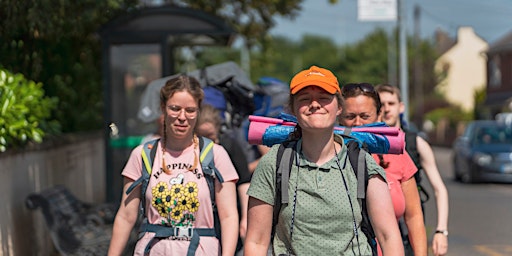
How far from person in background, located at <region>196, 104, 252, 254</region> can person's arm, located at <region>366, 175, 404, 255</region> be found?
2131mm

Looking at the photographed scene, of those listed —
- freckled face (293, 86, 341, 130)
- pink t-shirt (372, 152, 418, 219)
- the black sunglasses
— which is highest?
the black sunglasses

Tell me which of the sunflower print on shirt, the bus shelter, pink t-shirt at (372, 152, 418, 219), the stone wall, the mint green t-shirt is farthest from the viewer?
the bus shelter

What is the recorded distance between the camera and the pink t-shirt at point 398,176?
16.0 feet

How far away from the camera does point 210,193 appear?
184 inches

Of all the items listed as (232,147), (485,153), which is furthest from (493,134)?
(232,147)

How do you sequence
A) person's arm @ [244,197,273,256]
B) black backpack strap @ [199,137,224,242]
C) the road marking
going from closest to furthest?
person's arm @ [244,197,273,256] < black backpack strap @ [199,137,224,242] < the road marking

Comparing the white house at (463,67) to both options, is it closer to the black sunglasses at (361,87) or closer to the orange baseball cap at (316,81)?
the black sunglasses at (361,87)

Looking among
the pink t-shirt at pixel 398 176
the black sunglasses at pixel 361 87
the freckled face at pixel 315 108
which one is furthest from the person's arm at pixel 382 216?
the black sunglasses at pixel 361 87

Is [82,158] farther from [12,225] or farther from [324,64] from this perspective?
[324,64]

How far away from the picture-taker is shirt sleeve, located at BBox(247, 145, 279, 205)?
3760 mm

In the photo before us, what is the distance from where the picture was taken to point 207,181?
4.68 metres

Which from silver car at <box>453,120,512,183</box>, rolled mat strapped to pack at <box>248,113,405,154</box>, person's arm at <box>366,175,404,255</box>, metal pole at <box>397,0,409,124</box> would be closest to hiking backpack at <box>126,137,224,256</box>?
rolled mat strapped to pack at <box>248,113,405,154</box>

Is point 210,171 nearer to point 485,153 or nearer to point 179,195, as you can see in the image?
point 179,195

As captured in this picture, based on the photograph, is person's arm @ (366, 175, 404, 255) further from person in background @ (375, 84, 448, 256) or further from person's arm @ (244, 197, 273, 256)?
person in background @ (375, 84, 448, 256)
